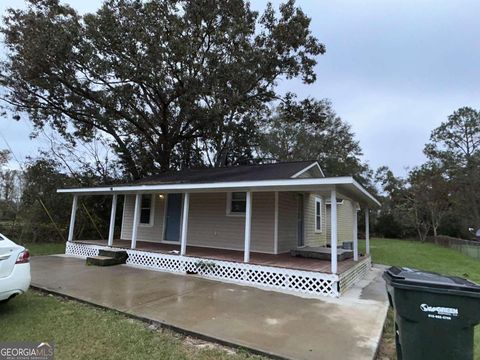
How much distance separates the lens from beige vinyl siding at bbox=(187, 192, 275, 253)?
32.0 ft

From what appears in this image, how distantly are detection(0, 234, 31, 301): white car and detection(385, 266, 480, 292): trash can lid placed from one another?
15.9 ft

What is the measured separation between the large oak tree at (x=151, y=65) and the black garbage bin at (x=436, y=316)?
12059mm

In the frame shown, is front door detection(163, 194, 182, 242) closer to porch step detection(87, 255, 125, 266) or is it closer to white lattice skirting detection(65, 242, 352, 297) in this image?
white lattice skirting detection(65, 242, 352, 297)

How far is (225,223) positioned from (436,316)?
8.00m

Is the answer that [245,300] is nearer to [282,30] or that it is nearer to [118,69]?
[118,69]

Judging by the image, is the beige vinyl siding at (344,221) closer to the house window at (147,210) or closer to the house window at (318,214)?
the house window at (318,214)

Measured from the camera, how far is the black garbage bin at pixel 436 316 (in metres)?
2.70

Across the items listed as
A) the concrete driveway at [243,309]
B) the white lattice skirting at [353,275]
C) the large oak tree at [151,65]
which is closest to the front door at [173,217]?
the concrete driveway at [243,309]

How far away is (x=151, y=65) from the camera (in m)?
13.2

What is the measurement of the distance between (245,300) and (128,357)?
2831mm

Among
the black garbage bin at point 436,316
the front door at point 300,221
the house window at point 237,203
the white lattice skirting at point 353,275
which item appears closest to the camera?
the black garbage bin at point 436,316

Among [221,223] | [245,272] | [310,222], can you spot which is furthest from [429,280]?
[310,222]

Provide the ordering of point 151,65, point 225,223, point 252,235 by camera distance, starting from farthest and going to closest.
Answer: point 151,65 < point 225,223 < point 252,235

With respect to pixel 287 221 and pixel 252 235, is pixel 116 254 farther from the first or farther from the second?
pixel 287 221
